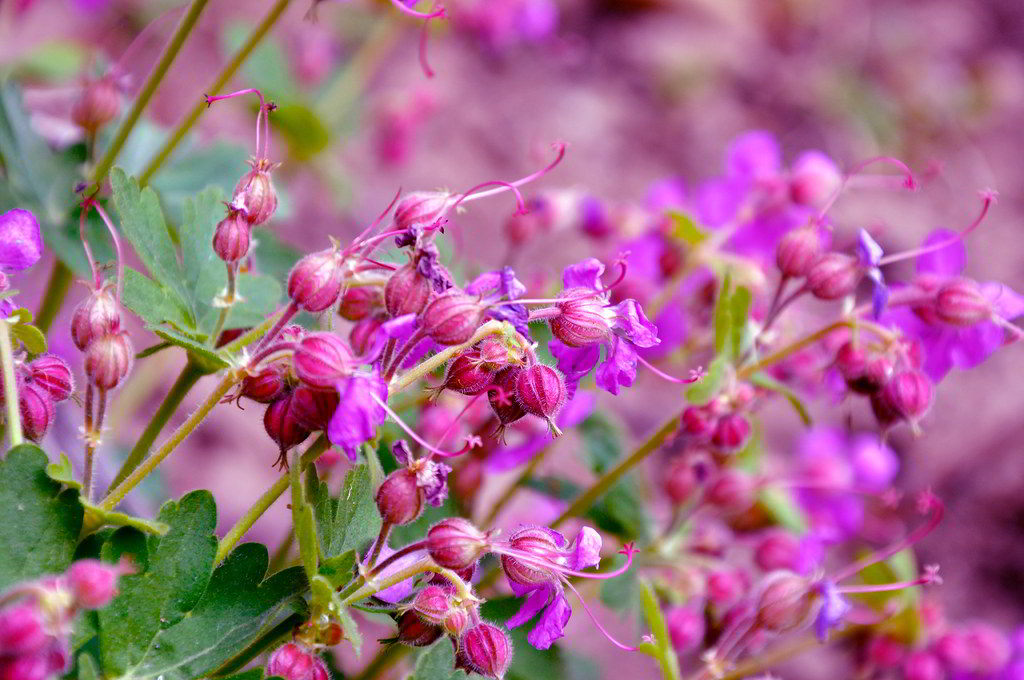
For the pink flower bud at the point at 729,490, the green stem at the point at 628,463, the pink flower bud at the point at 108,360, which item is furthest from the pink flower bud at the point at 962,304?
the pink flower bud at the point at 108,360

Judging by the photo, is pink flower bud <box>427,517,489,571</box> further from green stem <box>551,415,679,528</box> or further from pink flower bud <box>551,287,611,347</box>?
green stem <box>551,415,679,528</box>

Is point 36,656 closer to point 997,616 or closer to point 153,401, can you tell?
point 153,401

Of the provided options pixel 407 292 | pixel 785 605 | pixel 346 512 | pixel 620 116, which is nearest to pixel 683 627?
pixel 785 605

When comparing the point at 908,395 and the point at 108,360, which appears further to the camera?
the point at 908,395

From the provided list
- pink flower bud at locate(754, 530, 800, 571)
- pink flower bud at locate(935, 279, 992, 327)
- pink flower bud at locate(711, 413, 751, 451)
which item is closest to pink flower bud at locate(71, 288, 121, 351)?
pink flower bud at locate(711, 413, 751, 451)

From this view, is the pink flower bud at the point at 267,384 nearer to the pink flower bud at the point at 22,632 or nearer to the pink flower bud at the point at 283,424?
the pink flower bud at the point at 283,424

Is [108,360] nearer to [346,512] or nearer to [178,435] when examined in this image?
[178,435]

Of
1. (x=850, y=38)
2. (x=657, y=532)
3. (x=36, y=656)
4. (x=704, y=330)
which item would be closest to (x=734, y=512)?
(x=657, y=532)
